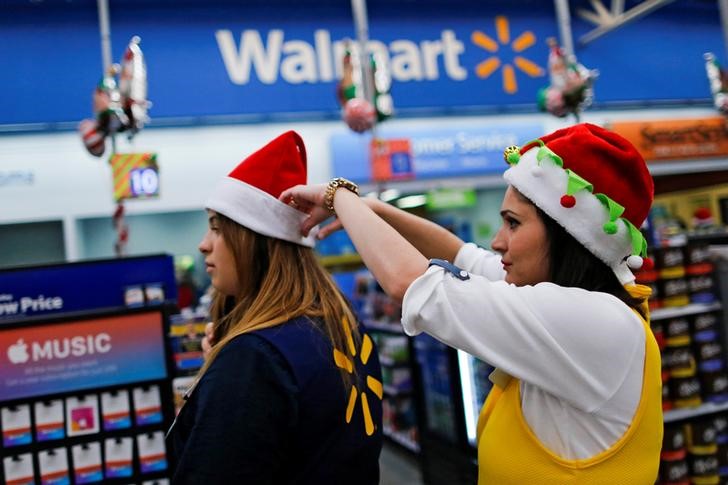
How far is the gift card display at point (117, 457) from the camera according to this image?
8.07 ft

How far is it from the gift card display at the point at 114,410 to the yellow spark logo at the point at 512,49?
6.23m

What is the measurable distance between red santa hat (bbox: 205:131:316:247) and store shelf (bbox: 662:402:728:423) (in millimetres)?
3192

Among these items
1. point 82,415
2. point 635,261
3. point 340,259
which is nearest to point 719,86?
point 340,259

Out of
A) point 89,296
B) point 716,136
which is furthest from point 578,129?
point 716,136

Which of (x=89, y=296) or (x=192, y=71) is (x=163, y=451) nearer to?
(x=89, y=296)

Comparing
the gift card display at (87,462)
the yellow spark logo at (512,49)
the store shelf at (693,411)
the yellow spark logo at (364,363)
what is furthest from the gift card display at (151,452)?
the yellow spark logo at (512,49)

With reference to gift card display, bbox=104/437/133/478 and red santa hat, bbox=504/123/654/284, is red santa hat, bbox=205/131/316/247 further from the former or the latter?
gift card display, bbox=104/437/133/478

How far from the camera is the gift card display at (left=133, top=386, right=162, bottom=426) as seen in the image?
2.50m

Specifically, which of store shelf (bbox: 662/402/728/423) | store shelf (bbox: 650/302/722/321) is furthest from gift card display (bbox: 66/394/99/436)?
store shelf (bbox: 662/402/728/423)

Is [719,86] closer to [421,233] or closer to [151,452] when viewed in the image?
[421,233]

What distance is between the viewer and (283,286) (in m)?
1.51

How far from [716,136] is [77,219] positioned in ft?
27.4

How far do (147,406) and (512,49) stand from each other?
262 inches

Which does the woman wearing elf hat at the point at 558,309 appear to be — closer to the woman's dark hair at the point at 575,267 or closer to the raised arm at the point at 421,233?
the woman's dark hair at the point at 575,267
